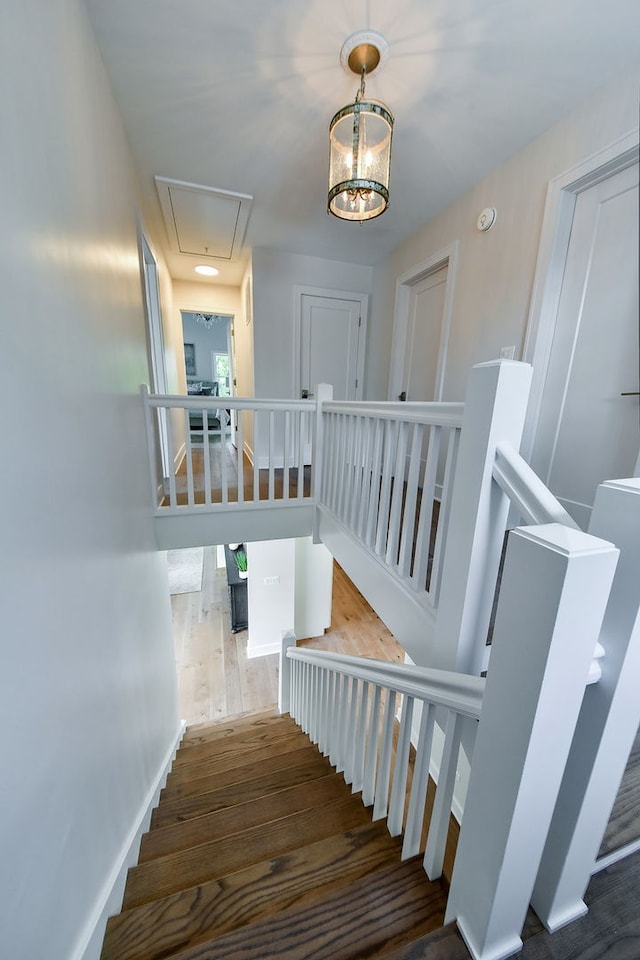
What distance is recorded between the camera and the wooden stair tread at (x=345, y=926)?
77 cm

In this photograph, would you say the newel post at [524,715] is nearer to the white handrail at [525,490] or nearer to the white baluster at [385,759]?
the white handrail at [525,490]

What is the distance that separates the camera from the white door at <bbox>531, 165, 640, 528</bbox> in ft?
2.23

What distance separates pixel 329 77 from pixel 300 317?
2.03 metres

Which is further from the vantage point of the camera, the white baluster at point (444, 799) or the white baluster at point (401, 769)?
the white baluster at point (401, 769)

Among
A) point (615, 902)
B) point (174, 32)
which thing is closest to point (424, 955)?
point (615, 902)

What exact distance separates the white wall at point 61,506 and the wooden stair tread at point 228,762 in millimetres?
459

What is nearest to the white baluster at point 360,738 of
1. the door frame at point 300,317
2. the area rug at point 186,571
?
the door frame at point 300,317

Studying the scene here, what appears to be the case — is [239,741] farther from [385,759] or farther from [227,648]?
[227,648]

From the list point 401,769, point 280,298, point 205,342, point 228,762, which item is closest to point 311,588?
point 228,762

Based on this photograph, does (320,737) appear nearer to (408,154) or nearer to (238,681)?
(238,681)

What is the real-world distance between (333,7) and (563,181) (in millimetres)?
1261

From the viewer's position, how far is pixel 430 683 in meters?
0.85

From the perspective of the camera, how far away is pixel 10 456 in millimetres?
699

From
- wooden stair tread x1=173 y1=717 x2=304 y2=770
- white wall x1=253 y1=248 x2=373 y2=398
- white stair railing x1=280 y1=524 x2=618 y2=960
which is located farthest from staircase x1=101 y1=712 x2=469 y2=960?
white wall x1=253 y1=248 x2=373 y2=398
